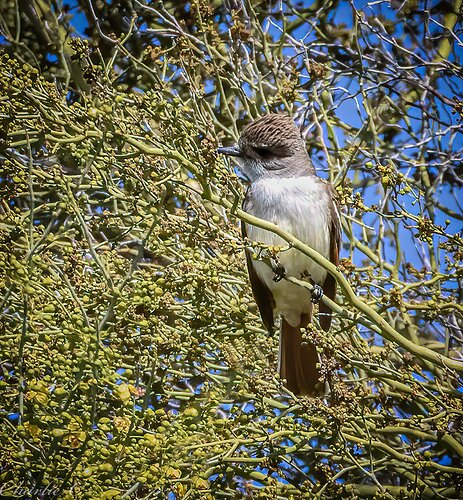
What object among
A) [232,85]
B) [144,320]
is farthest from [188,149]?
[232,85]

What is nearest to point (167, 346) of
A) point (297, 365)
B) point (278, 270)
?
point (278, 270)

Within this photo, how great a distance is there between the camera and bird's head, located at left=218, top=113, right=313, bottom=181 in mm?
3416

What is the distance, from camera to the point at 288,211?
3.45 m

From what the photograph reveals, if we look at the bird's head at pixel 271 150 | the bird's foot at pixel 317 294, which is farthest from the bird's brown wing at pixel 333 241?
the bird's foot at pixel 317 294

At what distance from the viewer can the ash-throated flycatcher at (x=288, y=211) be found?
3.41m

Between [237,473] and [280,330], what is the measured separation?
2.92 feet

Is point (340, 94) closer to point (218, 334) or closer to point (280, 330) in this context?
point (280, 330)

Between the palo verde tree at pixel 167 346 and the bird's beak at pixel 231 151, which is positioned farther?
the bird's beak at pixel 231 151

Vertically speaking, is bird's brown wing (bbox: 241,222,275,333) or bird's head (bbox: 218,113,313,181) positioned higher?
bird's head (bbox: 218,113,313,181)

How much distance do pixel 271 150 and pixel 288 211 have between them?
30 centimetres

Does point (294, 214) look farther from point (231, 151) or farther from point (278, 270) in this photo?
point (278, 270)

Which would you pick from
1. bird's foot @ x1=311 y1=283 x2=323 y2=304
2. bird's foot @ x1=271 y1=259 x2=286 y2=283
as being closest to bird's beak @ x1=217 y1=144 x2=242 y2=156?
bird's foot @ x1=271 y1=259 x2=286 y2=283

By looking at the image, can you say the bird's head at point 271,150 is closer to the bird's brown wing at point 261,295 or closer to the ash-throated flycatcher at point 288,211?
the ash-throated flycatcher at point 288,211

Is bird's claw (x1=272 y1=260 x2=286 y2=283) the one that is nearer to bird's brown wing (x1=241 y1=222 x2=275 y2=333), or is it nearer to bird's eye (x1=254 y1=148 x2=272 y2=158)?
bird's brown wing (x1=241 y1=222 x2=275 y2=333)
